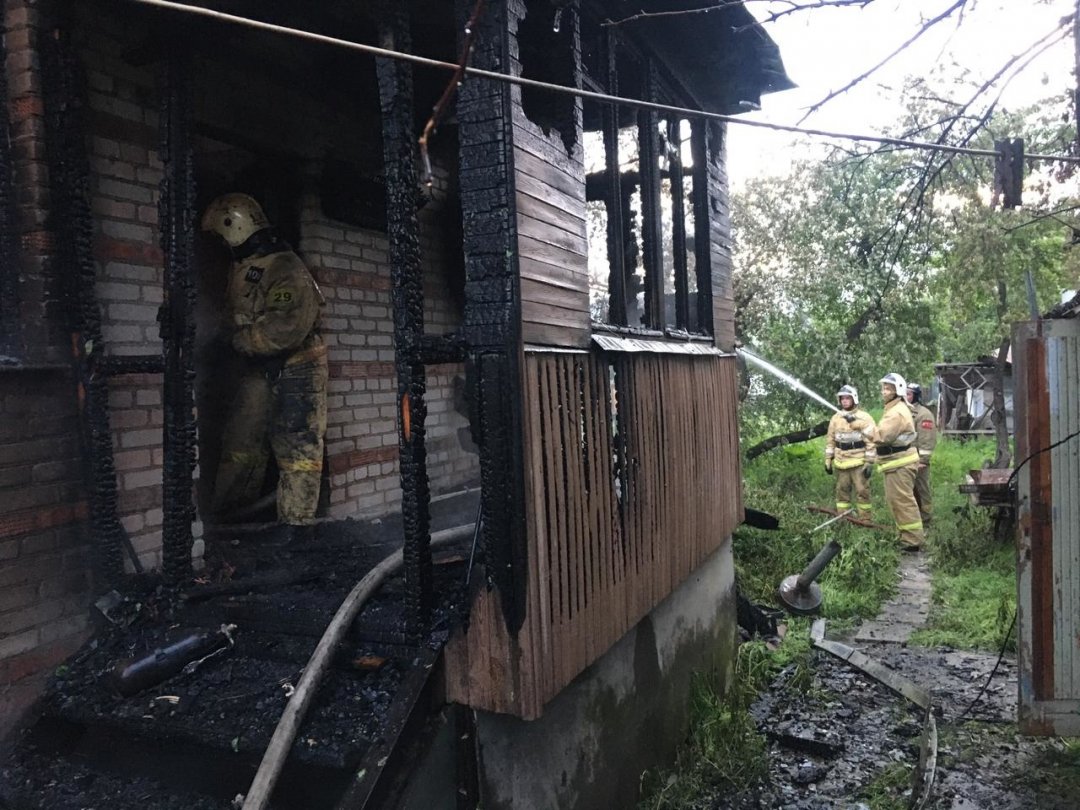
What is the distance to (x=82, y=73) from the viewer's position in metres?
3.35

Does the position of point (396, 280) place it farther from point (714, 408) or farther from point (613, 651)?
point (714, 408)

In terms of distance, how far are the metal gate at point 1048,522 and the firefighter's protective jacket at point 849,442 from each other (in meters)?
7.43

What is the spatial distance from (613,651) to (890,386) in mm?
8619

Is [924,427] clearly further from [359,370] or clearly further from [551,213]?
[551,213]

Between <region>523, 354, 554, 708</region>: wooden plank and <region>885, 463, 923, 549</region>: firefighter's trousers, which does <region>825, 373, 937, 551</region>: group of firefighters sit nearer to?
<region>885, 463, 923, 549</region>: firefighter's trousers

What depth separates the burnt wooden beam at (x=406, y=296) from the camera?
9.27 feet

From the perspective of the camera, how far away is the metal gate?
4.04 metres

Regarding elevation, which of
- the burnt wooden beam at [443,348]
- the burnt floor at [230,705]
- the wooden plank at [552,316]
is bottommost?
the burnt floor at [230,705]

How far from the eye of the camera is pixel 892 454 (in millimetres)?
10938

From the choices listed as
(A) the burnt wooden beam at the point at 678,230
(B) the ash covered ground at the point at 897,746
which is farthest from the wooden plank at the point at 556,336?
(B) the ash covered ground at the point at 897,746

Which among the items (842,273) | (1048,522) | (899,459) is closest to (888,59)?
(1048,522)

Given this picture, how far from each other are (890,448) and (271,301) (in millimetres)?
9311

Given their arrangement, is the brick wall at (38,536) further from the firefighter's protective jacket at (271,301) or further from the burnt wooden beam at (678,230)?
the burnt wooden beam at (678,230)

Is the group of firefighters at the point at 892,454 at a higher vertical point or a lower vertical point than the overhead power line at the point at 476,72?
lower
